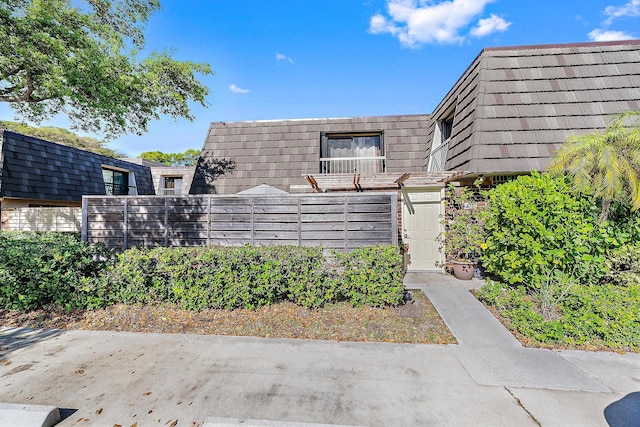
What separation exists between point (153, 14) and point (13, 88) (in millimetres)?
4092

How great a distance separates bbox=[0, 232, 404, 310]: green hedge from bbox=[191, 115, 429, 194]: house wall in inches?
167

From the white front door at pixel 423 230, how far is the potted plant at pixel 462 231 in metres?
0.28

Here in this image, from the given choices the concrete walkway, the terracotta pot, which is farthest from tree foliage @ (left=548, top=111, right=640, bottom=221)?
the concrete walkway

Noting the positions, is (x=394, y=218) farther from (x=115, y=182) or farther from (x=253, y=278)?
(x=115, y=182)

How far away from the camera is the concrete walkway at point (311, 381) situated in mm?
2232

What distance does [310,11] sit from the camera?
8453 mm

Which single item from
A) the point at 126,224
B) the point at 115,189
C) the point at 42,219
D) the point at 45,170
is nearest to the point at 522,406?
the point at 126,224

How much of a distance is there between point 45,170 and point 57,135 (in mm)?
20369

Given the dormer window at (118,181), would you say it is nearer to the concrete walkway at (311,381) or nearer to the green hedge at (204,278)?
the green hedge at (204,278)

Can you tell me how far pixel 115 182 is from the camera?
15594 millimetres

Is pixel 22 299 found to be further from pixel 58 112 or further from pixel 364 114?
pixel 364 114

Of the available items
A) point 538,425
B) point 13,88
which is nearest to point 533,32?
point 538,425

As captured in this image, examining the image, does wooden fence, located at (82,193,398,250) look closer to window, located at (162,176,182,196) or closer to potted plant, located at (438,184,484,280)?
potted plant, located at (438,184,484,280)

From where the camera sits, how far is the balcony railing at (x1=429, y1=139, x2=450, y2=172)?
7.50m
